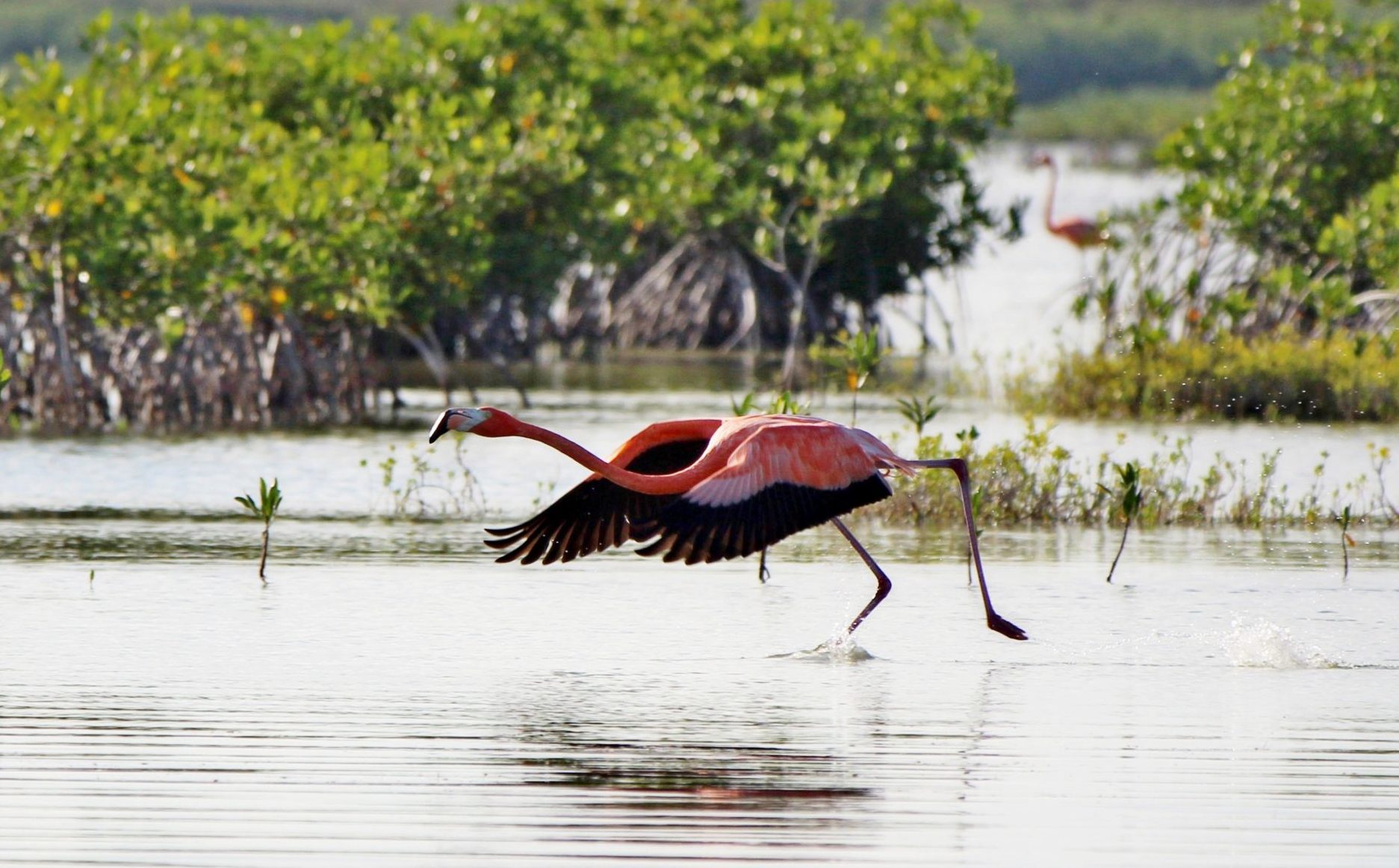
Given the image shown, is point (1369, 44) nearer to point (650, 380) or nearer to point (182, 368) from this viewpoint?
point (650, 380)

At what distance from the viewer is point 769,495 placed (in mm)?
8875

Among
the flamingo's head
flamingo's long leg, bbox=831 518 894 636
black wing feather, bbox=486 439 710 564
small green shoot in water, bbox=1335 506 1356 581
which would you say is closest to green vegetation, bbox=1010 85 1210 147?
small green shoot in water, bbox=1335 506 1356 581

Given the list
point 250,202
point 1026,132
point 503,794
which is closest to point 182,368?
point 250,202

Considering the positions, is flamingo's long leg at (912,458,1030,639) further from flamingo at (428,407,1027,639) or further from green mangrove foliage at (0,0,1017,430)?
green mangrove foliage at (0,0,1017,430)

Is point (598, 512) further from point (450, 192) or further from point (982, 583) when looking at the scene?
point (450, 192)

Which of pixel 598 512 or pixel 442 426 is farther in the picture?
pixel 598 512

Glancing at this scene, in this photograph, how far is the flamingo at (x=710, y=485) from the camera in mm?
8688

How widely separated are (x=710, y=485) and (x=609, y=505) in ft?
3.09

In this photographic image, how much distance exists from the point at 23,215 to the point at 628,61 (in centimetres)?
1520

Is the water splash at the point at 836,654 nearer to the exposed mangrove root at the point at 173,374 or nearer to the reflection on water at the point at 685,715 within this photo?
the reflection on water at the point at 685,715

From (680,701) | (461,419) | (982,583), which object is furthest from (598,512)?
(982,583)

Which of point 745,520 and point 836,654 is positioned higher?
point 745,520

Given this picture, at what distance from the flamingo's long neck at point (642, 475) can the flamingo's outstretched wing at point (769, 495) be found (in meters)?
0.16

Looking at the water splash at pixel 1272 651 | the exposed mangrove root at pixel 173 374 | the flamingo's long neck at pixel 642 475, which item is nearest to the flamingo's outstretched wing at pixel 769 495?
the flamingo's long neck at pixel 642 475
